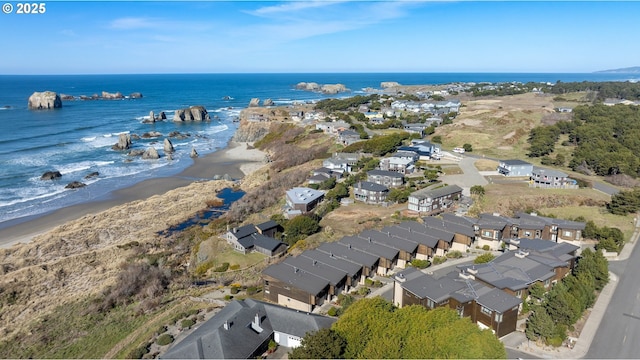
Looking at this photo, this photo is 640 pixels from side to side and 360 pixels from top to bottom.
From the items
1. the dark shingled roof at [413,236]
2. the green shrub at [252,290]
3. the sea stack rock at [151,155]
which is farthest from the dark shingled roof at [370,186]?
the sea stack rock at [151,155]

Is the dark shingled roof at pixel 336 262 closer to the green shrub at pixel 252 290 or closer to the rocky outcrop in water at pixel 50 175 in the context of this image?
the green shrub at pixel 252 290

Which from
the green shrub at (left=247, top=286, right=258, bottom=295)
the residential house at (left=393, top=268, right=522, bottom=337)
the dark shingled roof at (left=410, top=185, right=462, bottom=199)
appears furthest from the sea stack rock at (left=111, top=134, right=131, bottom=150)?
the residential house at (left=393, top=268, right=522, bottom=337)

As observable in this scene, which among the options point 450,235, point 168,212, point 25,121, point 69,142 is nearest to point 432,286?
point 450,235

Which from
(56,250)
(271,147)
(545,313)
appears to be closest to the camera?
(545,313)

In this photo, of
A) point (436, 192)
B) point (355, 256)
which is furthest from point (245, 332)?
point (436, 192)

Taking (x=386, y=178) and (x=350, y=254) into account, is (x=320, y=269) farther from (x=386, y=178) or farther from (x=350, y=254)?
(x=386, y=178)

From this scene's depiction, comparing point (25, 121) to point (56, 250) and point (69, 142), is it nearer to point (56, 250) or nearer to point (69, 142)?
point (69, 142)
